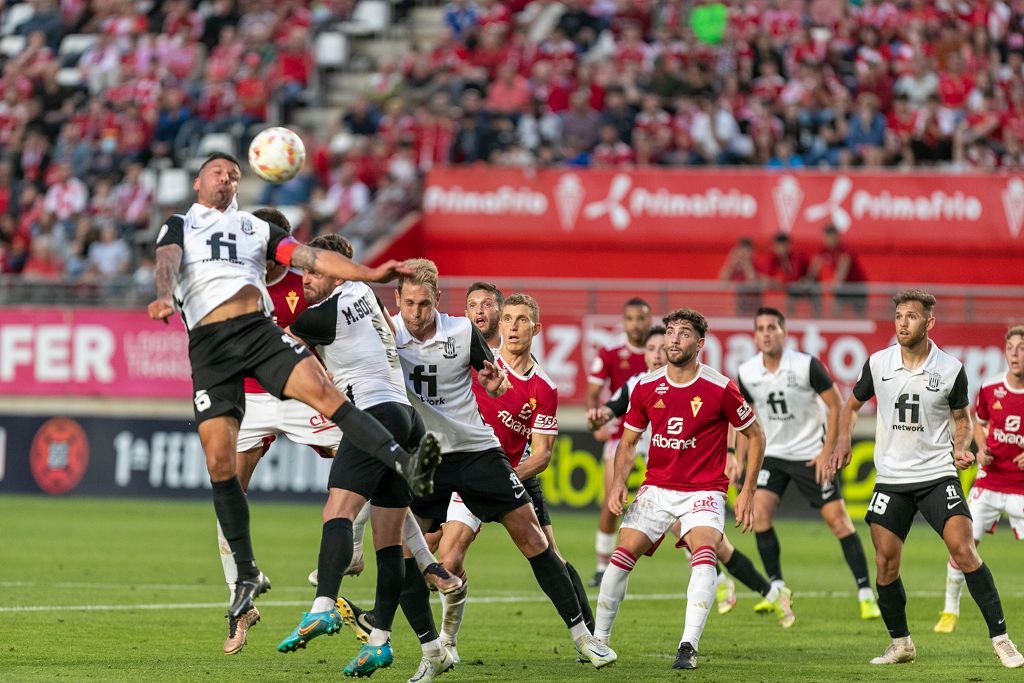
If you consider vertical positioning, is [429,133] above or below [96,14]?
below

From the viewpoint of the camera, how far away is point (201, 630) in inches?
472

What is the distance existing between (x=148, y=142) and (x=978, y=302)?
15.2 metres

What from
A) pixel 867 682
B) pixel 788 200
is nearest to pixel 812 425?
pixel 867 682

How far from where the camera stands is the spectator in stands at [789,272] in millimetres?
22562

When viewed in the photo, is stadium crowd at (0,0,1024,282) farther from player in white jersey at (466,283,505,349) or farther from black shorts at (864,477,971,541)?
player in white jersey at (466,283,505,349)

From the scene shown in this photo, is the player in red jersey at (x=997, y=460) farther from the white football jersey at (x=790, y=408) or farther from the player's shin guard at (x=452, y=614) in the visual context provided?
the player's shin guard at (x=452, y=614)

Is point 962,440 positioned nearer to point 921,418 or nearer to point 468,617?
point 921,418

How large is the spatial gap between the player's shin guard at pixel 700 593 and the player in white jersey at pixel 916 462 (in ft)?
3.77

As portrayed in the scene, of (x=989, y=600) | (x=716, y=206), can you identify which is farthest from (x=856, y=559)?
(x=716, y=206)

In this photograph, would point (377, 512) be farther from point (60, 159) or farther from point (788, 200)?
point (60, 159)

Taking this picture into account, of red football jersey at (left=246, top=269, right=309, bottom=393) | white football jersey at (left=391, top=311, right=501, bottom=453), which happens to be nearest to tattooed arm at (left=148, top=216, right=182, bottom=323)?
white football jersey at (left=391, top=311, right=501, bottom=453)

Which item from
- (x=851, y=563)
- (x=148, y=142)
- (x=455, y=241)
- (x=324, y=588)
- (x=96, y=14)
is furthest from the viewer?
(x=96, y=14)

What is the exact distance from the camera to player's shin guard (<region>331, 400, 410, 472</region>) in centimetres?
915

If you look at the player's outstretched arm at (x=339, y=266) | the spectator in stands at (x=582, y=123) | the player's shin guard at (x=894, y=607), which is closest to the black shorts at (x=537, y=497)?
the player's shin guard at (x=894, y=607)
